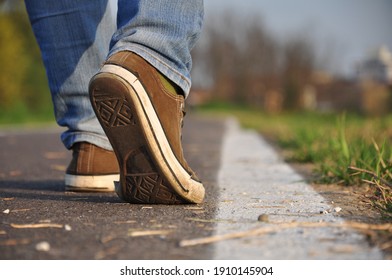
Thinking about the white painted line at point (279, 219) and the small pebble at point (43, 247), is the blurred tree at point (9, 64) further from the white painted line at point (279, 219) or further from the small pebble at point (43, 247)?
the small pebble at point (43, 247)

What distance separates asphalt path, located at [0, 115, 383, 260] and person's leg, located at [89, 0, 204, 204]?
0.08 metres

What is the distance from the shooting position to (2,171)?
3488mm

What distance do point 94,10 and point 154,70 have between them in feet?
2.45

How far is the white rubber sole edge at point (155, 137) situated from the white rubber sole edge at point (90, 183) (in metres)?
0.62

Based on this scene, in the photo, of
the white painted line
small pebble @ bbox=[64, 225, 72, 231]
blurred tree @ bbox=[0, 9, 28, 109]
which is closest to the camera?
the white painted line

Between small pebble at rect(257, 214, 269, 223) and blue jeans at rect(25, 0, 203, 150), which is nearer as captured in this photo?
small pebble at rect(257, 214, 269, 223)

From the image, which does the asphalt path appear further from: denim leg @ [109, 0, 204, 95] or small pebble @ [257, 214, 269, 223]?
denim leg @ [109, 0, 204, 95]

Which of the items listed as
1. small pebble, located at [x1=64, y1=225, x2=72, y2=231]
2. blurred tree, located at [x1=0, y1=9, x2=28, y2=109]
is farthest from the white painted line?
blurred tree, located at [x1=0, y1=9, x2=28, y2=109]

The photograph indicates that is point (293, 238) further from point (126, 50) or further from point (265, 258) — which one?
point (126, 50)

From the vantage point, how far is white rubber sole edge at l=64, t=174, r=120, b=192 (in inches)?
99.3

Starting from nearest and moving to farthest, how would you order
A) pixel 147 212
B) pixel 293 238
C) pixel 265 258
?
pixel 265 258, pixel 293 238, pixel 147 212

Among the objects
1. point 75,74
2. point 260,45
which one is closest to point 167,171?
point 75,74

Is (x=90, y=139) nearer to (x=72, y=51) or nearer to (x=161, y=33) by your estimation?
(x=72, y=51)

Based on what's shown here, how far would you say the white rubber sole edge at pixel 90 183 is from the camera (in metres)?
2.52
